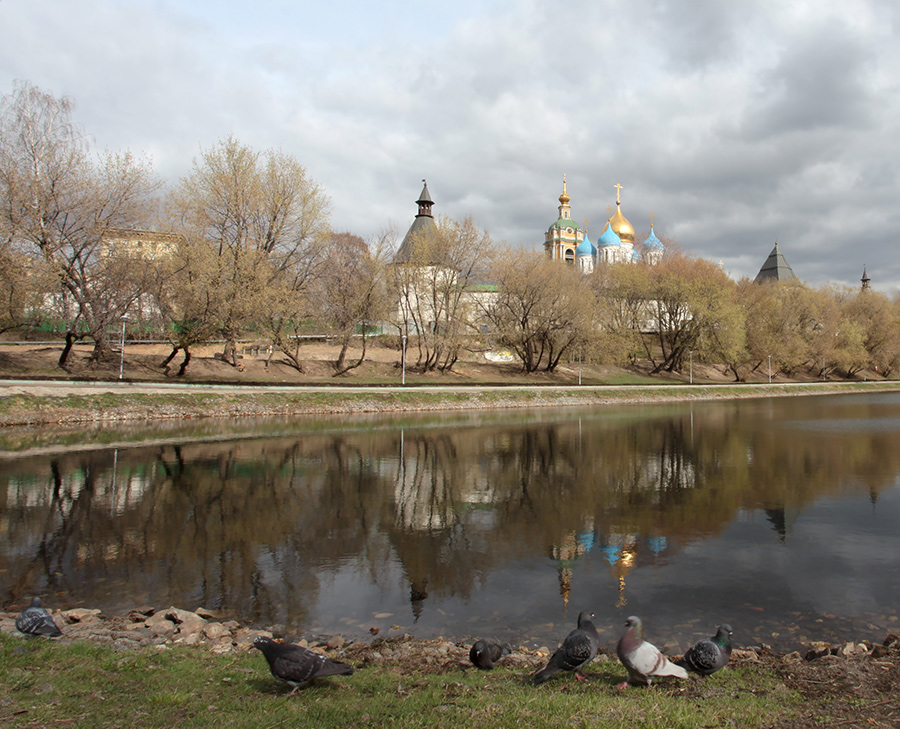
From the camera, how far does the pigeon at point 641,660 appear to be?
5266 mm

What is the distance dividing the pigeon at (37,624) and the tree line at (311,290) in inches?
1152

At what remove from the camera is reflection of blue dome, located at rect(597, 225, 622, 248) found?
106m

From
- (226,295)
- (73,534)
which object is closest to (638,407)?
(226,295)

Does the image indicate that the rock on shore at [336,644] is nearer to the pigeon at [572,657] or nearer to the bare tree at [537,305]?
the pigeon at [572,657]

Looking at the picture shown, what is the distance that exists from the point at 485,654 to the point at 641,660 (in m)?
1.52

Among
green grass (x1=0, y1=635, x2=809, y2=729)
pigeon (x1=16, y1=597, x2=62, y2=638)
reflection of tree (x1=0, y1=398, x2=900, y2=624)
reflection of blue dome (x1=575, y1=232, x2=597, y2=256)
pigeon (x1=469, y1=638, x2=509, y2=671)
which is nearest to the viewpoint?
green grass (x1=0, y1=635, x2=809, y2=729)

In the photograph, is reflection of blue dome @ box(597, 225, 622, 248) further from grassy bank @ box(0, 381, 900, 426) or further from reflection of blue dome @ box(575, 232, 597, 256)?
grassy bank @ box(0, 381, 900, 426)

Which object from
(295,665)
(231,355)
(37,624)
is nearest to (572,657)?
(295,665)

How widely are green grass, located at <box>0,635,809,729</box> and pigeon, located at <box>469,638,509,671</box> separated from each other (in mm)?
137

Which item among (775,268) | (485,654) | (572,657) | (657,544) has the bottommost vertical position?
(657,544)

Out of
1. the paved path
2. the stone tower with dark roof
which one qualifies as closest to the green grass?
the paved path

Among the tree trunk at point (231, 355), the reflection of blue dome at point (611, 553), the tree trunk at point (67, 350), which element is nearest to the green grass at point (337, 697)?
the reflection of blue dome at point (611, 553)

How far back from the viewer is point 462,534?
11398 millimetres

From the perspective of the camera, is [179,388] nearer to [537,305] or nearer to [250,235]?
[250,235]
